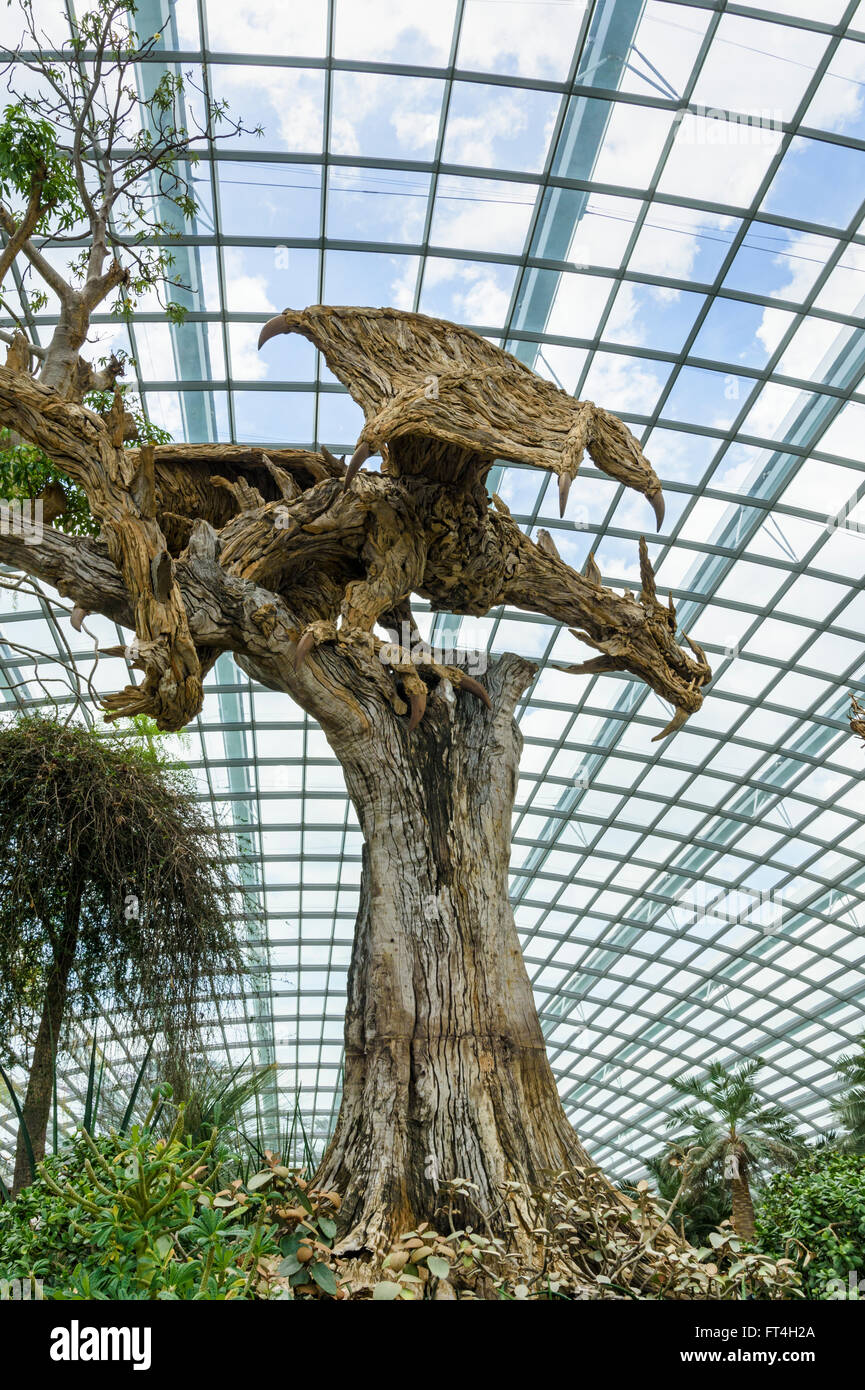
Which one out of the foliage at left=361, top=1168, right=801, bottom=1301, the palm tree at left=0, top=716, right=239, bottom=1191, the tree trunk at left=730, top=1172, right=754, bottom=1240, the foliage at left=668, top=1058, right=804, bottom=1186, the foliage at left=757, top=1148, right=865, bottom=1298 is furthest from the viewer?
the foliage at left=668, top=1058, right=804, bottom=1186

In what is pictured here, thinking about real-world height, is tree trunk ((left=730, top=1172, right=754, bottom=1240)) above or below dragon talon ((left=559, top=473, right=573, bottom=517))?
below

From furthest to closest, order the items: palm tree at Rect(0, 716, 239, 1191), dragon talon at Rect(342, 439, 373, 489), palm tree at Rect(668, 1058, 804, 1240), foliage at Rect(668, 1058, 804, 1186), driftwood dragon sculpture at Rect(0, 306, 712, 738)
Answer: foliage at Rect(668, 1058, 804, 1186), palm tree at Rect(668, 1058, 804, 1240), palm tree at Rect(0, 716, 239, 1191), dragon talon at Rect(342, 439, 373, 489), driftwood dragon sculpture at Rect(0, 306, 712, 738)

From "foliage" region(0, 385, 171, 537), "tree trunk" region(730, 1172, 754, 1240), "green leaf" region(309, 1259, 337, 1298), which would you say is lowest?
"green leaf" region(309, 1259, 337, 1298)

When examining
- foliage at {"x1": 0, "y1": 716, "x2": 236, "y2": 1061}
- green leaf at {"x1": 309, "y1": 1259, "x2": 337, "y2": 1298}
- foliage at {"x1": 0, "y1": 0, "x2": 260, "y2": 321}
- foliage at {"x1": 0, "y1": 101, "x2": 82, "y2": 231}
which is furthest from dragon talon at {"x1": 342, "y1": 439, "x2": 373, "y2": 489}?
green leaf at {"x1": 309, "y1": 1259, "x2": 337, "y2": 1298}

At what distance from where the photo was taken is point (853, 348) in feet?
51.0

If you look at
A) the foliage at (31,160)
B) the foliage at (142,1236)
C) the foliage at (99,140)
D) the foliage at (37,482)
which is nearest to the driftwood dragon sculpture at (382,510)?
the foliage at (37,482)

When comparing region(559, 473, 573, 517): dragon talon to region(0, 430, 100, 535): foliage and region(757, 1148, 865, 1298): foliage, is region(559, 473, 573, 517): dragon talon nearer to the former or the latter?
region(0, 430, 100, 535): foliage

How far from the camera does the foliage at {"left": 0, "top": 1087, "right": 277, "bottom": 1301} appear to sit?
2732 millimetres

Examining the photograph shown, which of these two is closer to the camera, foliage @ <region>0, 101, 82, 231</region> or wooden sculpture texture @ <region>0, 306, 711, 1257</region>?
wooden sculpture texture @ <region>0, 306, 711, 1257</region>

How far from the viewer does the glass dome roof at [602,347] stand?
503 inches

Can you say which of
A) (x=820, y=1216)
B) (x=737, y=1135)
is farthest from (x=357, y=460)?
(x=737, y=1135)

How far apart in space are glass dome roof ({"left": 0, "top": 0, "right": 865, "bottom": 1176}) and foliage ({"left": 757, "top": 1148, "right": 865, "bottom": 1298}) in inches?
162

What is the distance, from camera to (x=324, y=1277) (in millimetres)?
2639
